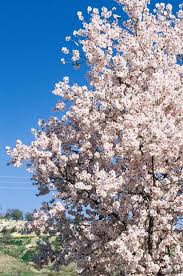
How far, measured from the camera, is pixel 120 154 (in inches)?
634

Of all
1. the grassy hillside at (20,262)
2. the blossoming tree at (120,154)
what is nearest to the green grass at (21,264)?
the grassy hillside at (20,262)

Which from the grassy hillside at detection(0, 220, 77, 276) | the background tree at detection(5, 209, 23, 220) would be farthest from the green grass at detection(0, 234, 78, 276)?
the background tree at detection(5, 209, 23, 220)

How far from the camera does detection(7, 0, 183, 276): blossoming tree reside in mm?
15383

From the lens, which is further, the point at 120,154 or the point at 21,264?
the point at 21,264

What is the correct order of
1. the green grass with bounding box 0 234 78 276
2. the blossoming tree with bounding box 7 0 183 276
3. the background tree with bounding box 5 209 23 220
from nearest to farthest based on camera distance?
the blossoming tree with bounding box 7 0 183 276 → the green grass with bounding box 0 234 78 276 → the background tree with bounding box 5 209 23 220

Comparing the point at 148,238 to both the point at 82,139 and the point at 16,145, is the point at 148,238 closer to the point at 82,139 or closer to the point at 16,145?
the point at 82,139

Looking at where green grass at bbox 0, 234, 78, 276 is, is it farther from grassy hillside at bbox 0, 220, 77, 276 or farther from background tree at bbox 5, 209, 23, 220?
background tree at bbox 5, 209, 23, 220

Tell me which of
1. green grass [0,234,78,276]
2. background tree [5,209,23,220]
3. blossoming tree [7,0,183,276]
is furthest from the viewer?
background tree [5,209,23,220]

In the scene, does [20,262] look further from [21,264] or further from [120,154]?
[120,154]

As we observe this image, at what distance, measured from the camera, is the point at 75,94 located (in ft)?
63.4

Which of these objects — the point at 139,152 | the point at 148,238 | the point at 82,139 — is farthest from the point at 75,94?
the point at 148,238

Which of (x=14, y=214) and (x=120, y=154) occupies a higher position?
(x=14, y=214)

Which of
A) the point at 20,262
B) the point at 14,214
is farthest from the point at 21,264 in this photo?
the point at 14,214

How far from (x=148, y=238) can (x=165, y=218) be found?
3.96ft
